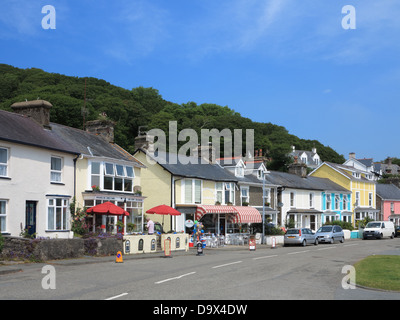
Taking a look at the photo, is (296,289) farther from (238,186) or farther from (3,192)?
(238,186)

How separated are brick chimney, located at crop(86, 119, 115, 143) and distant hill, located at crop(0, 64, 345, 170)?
18447 mm

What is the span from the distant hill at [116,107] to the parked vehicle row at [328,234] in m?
15.5

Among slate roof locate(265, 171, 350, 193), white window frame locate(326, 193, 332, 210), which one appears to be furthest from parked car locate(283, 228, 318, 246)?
white window frame locate(326, 193, 332, 210)

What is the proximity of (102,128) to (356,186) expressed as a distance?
143ft

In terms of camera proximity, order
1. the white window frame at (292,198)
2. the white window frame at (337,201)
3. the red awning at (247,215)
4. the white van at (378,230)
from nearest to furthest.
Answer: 1. the red awning at (247,215)
2. the white van at (378,230)
3. the white window frame at (292,198)
4. the white window frame at (337,201)

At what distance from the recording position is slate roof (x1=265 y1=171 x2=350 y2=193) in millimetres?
51312

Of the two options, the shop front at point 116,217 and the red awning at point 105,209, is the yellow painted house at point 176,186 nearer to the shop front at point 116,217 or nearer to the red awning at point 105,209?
the shop front at point 116,217

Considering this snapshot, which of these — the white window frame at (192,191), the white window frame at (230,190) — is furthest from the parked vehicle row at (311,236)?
the white window frame at (192,191)

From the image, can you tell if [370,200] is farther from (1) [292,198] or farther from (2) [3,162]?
(2) [3,162]

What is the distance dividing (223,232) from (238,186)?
461cm

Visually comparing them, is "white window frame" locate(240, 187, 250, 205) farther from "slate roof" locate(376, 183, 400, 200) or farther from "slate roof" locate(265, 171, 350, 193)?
"slate roof" locate(376, 183, 400, 200)

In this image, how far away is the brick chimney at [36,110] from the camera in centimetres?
2884

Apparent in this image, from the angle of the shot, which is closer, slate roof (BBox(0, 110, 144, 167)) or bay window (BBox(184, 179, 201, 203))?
slate roof (BBox(0, 110, 144, 167))

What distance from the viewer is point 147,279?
1591 centimetres
